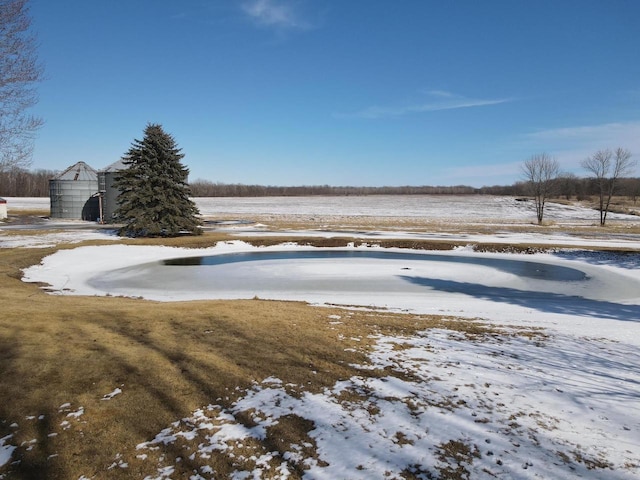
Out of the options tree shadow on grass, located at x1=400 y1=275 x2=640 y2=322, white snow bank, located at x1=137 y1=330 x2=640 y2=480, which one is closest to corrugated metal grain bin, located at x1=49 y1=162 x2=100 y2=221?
tree shadow on grass, located at x1=400 y1=275 x2=640 y2=322

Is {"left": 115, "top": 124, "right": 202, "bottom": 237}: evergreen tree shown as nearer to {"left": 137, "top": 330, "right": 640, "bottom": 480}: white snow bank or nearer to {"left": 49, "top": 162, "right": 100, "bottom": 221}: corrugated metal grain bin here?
{"left": 49, "top": 162, "right": 100, "bottom": 221}: corrugated metal grain bin

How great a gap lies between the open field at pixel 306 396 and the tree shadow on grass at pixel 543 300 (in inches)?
107

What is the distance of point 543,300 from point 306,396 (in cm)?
1276

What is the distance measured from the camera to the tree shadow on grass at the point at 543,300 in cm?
1305

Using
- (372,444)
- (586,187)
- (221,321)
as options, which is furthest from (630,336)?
(586,187)

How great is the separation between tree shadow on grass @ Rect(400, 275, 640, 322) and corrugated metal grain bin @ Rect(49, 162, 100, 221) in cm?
4519

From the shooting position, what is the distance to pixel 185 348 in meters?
7.44

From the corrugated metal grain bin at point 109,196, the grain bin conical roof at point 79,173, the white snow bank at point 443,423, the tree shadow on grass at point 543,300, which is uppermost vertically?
the grain bin conical roof at point 79,173

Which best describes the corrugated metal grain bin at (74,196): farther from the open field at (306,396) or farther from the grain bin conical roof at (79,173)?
the open field at (306,396)

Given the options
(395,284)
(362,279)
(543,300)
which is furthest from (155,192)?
(543,300)

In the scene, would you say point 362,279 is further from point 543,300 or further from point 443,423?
point 443,423

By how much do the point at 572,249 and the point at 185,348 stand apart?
28.7m

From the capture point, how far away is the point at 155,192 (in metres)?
34.2

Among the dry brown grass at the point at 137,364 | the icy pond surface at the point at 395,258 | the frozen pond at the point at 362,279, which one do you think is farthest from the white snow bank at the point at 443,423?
the icy pond surface at the point at 395,258
